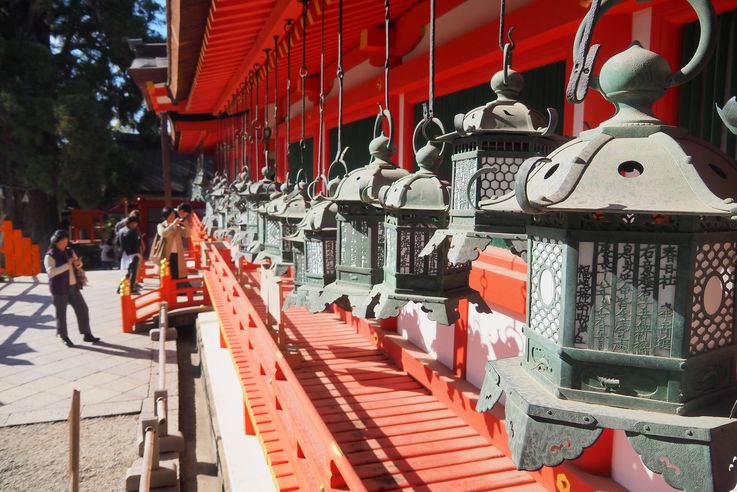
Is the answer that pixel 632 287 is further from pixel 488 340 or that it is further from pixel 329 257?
pixel 488 340

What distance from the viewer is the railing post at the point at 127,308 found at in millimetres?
9094

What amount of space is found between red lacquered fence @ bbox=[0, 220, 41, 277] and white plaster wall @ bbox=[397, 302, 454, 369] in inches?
521

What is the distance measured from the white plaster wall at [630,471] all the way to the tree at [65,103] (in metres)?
17.1

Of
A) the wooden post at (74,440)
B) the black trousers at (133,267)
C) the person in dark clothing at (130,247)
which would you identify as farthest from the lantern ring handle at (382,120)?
the black trousers at (133,267)

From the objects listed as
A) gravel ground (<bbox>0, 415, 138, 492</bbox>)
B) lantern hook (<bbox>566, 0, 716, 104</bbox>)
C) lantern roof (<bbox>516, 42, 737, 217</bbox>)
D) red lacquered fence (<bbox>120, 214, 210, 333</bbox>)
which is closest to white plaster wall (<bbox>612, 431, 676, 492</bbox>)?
lantern roof (<bbox>516, 42, 737, 217</bbox>)

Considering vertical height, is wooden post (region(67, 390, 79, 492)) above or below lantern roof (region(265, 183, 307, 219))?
below

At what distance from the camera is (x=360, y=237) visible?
2.65 meters

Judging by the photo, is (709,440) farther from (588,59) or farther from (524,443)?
(588,59)

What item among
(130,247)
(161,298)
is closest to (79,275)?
(161,298)

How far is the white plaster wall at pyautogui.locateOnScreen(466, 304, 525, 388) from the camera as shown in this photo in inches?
153

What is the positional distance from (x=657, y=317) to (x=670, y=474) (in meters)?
0.33

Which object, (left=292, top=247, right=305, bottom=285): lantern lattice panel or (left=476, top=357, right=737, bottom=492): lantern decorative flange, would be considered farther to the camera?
(left=292, top=247, right=305, bottom=285): lantern lattice panel

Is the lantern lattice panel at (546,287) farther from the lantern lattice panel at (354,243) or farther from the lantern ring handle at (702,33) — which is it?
the lantern lattice panel at (354,243)

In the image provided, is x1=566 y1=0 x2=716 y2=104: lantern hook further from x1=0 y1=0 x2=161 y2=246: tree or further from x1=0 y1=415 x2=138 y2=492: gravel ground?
x1=0 y1=0 x2=161 y2=246: tree
